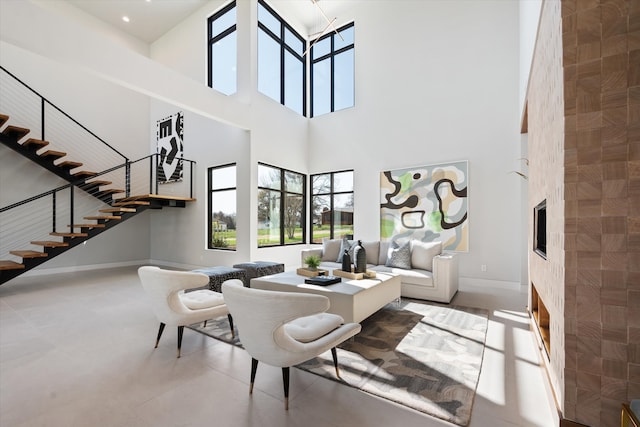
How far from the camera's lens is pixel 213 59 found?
7.72 metres

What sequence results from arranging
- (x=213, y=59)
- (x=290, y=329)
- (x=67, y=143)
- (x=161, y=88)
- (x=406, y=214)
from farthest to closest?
(x=213, y=59)
(x=67, y=143)
(x=406, y=214)
(x=161, y=88)
(x=290, y=329)

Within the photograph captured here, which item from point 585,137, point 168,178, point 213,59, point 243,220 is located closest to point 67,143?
point 168,178

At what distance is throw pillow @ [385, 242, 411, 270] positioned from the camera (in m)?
4.97

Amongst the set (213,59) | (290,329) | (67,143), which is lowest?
(290,329)

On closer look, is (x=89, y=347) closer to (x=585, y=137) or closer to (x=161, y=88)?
(x=161, y=88)

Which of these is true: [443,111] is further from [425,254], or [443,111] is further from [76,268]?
[76,268]

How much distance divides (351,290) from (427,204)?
359cm

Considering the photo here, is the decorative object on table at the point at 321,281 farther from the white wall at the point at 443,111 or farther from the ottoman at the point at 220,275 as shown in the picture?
the white wall at the point at 443,111

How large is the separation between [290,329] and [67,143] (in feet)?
26.4

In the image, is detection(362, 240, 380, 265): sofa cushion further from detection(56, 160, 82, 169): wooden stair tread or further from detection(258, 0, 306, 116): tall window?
detection(56, 160, 82, 169): wooden stair tread

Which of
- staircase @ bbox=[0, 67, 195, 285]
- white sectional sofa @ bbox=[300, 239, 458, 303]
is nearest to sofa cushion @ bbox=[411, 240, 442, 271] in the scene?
white sectional sofa @ bbox=[300, 239, 458, 303]

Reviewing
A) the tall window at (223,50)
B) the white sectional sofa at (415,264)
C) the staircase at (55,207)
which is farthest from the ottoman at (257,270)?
the tall window at (223,50)

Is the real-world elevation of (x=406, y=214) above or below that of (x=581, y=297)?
above

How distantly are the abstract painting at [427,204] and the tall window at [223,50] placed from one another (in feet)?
14.6
